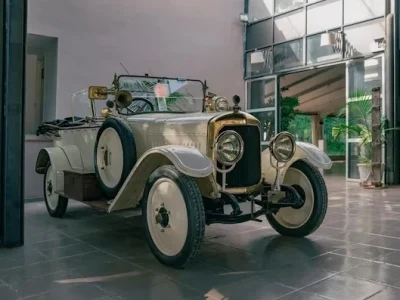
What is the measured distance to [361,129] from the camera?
8125 millimetres

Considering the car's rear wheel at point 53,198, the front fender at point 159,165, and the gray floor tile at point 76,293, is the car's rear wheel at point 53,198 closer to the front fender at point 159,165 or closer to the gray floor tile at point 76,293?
the front fender at point 159,165

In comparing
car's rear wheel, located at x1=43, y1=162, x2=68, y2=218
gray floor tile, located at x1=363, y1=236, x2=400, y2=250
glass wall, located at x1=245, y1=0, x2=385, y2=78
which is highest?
glass wall, located at x1=245, y1=0, x2=385, y2=78

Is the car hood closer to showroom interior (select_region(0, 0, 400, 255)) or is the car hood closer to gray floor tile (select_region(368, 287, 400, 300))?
gray floor tile (select_region(368, 287, 400, 300))

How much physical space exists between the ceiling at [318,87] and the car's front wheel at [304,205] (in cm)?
699

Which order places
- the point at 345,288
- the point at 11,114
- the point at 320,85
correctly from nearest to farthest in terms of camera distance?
the point at 345,288
the point at 11,114
the point at 320,85

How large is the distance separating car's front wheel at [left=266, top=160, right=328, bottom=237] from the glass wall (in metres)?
5.60

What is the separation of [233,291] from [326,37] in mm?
7689

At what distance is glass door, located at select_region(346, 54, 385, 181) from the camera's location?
8281 millimetres

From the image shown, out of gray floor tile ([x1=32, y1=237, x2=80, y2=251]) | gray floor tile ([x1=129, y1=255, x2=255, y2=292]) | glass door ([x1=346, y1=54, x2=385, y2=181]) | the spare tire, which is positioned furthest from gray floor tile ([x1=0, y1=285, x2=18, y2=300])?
glass door ([x1=346, y1=54, x2=385, y2=181])

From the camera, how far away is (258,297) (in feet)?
7.84

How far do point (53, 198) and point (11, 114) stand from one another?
1873 millimetres

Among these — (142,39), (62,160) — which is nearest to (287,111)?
(142,39)

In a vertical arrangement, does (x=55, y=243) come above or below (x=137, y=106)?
below

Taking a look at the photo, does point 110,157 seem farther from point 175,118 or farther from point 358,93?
point 358,93
